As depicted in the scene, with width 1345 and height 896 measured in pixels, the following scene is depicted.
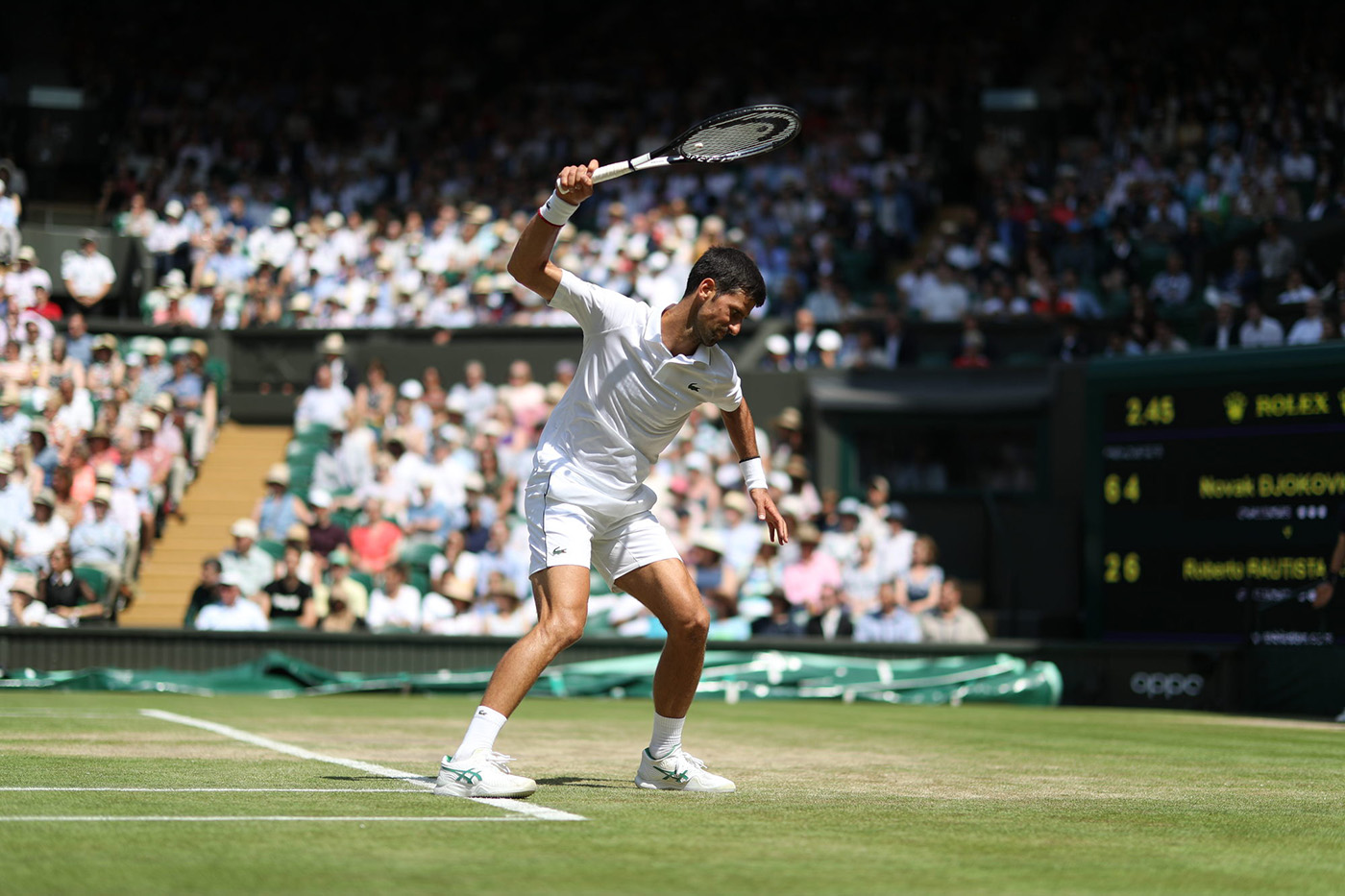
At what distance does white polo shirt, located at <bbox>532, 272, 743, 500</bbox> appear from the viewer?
7016 mm

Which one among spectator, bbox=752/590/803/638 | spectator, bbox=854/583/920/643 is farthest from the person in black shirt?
spectator, bbox=854/583/920/643

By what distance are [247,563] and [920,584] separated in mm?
6917

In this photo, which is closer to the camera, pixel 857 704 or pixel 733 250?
pixel 733 250

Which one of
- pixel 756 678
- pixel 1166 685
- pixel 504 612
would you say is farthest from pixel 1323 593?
pixel 504 612

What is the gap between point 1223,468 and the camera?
53.2 ft

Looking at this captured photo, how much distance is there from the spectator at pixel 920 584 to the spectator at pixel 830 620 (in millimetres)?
632

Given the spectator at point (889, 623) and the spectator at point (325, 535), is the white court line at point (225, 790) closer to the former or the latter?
the spectator at point (889, 623)

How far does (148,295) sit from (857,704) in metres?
13.6

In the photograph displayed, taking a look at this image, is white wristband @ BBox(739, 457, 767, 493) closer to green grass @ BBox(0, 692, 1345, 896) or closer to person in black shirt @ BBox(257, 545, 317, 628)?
green grass @ BBox(0, 692, 1345, 896)

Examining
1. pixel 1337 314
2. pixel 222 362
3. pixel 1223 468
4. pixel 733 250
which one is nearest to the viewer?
pixel 733 250

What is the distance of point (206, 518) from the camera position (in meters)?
22.3

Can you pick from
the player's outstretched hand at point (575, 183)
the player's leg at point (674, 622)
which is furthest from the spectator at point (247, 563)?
the player's outstretched hand at point (575, 183)

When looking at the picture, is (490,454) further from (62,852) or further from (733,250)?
(62,852)

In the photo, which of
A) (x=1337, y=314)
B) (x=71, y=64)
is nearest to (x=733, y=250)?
(x=1337, y=314)
